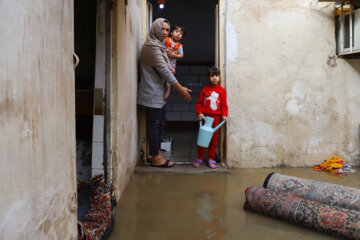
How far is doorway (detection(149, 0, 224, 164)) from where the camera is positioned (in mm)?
6070

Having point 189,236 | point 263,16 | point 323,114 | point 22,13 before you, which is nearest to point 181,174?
point 189,236

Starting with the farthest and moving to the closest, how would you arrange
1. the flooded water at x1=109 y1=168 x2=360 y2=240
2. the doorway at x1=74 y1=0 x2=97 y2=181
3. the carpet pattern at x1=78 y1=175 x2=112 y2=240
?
the doorway at x1=74 y1=0 x2=97 y2=181
the flooded water at x1=109 y1=168 x2=360 y2=240
the carpet pattern at x1=78 y1=175 x2=112 y2=240

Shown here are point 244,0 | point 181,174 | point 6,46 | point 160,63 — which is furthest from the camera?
point 244,0

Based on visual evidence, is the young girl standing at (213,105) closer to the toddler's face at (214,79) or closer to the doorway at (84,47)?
the toddler's face at (214,79)

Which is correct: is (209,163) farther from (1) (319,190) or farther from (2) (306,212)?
(2) (306,212)

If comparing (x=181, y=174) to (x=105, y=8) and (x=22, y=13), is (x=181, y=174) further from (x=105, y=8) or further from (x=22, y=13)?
(x=22, y=13)

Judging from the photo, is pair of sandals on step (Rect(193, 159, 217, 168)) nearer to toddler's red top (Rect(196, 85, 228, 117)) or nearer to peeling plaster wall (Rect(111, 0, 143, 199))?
toddler's red top (Rect(196, 85, 228, 117))

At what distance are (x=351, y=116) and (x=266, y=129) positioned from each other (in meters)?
1.00

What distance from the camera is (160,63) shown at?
9.30 feet

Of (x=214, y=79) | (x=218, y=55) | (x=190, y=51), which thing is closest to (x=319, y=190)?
(x=214, y=79)

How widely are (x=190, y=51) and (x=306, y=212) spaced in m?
5.16

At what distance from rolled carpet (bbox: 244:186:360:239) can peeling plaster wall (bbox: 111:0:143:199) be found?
1.02m

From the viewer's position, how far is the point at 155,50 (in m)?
2.85

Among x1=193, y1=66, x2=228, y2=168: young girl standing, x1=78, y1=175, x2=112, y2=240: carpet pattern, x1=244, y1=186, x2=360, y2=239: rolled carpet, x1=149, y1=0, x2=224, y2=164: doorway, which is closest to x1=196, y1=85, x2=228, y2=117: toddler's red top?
x1=193, y1=66, x2=228, y2=168: young girl standing
